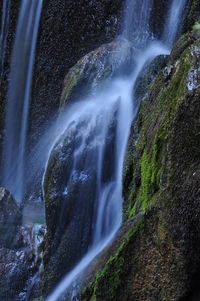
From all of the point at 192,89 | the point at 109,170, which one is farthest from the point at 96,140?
the point at 192,89

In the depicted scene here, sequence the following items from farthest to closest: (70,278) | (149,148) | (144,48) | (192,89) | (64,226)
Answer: (144,48), (64,226), (70,278), (149,148), (192,89)

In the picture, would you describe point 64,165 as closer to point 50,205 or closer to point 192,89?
point 50,205

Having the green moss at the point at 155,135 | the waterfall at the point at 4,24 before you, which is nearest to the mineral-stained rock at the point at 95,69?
the green moss at the point at 155,135

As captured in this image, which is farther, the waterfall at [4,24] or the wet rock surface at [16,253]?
the waterfall at [4,24]

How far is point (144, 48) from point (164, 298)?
6591 millimetres

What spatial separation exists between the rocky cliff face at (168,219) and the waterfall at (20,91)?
6.58m

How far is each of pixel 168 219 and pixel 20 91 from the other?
7802 millimetres

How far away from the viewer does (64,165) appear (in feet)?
18.1

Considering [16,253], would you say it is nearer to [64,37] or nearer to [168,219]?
[168,219]

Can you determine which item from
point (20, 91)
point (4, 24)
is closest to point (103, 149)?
point (20, 91)

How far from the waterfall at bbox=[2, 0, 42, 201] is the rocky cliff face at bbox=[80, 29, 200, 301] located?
6584 mm

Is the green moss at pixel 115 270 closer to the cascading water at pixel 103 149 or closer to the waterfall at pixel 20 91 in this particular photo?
the cascading water at pixel 103 149

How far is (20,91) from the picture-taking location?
33.2 feet

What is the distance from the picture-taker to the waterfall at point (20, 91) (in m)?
9.88
